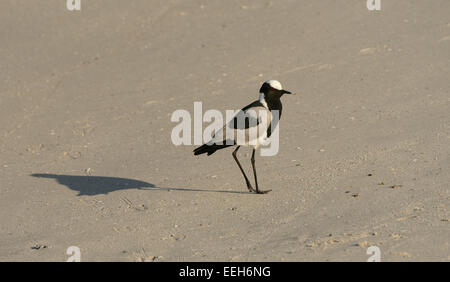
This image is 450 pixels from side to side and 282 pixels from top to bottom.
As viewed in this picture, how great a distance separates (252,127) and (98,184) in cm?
206

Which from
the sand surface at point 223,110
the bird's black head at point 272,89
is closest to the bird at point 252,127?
the bird's black head at point 272,89

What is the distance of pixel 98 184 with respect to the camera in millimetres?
8273

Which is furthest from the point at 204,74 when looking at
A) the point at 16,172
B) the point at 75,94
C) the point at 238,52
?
the point at 16,172

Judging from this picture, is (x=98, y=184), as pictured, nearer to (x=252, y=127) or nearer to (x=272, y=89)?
(x=252, y=127)

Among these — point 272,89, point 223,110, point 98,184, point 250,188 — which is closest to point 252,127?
point 272,89

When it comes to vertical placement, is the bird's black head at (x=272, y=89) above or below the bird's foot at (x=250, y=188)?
above

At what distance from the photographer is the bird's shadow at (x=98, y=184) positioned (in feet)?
26.3

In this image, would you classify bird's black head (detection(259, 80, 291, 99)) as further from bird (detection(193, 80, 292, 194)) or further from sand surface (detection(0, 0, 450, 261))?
sand surface (detection(0, 0, 450, 261))

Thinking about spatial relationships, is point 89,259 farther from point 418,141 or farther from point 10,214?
point 418,141

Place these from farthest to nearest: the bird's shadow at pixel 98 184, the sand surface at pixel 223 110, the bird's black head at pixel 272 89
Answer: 1. the bird's shadow at pixel 98 184
2. the bird's black head at pixel 272 89
3. the sand surface at pixel 223 110

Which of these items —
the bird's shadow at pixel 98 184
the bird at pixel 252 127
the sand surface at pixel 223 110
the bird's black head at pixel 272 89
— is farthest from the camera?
the bird's shadow at pixel 98 184

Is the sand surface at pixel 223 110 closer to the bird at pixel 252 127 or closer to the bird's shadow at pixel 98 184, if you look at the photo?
the bird's shadow at pixel 98 184

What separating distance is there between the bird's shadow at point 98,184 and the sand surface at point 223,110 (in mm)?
33

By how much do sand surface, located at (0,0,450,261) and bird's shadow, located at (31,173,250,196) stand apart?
3 cm
